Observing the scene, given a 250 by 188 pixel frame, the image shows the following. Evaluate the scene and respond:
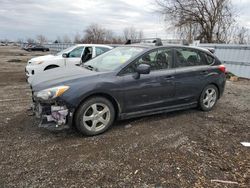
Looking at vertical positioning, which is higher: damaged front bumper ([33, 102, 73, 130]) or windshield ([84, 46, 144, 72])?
windshield ([84, 46, 144, 72])

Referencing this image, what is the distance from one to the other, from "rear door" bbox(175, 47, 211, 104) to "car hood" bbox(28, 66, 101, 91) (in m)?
1.93

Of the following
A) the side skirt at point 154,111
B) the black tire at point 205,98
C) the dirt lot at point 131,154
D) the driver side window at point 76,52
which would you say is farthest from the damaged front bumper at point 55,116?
the driver side window at point 76,52

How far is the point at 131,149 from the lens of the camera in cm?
377

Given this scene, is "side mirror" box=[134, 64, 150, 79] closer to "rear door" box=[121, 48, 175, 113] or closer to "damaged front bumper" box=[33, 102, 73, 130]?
"rear door" box=[121, 48, 175, 113]

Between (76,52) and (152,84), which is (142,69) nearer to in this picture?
(152,84)

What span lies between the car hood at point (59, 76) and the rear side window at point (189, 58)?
199cm

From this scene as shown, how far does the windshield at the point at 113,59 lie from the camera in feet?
15.4

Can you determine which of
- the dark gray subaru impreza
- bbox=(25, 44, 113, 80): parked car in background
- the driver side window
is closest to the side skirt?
the dark gray subaru impreza

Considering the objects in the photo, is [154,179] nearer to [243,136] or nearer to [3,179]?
[3,179]

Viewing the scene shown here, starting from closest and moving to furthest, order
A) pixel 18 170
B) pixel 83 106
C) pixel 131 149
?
pixel 18 170, pixel 131 149, pixel 83 106

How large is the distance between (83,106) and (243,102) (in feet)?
17.0

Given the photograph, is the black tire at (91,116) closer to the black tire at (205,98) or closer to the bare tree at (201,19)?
the black tire at (205,98)

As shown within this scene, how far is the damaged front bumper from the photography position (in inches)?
154

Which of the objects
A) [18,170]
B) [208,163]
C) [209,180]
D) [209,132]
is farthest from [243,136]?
[18,170]
